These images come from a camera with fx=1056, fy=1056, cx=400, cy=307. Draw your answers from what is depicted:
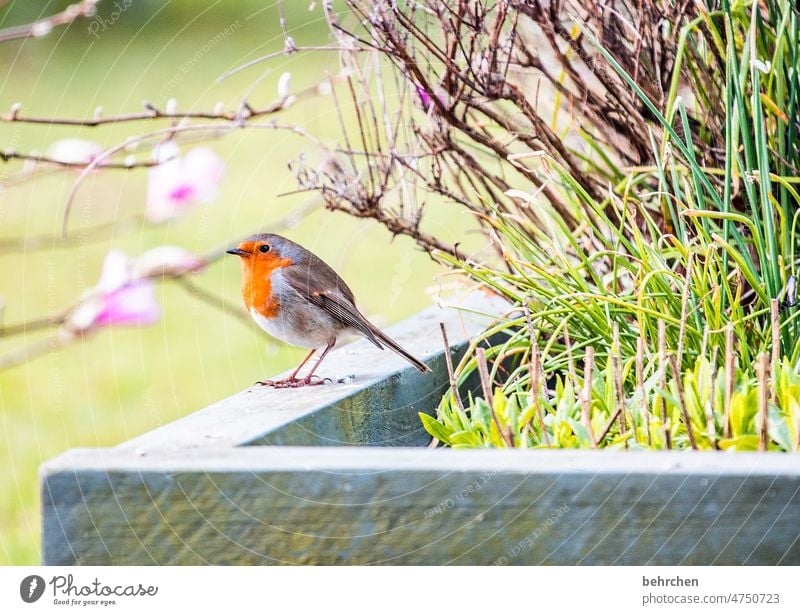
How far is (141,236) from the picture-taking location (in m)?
2.62

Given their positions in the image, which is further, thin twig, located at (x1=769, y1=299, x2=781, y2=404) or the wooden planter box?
thin twig, located at (x1=769, y1=299, x2=781, y2=404)

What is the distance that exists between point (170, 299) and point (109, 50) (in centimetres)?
78

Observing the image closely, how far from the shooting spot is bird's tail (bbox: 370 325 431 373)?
1611mm

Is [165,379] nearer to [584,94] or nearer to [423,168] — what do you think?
[423,168]

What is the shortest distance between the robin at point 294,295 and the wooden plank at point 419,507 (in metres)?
0.62

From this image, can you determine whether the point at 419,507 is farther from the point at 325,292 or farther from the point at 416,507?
the point at 325,292

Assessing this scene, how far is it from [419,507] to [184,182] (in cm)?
63

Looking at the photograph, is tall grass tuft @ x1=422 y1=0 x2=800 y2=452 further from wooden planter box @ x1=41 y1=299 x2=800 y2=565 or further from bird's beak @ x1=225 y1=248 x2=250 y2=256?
bird's beak @ x1=225 y1=248 x2=250 y2=256

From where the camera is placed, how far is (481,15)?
5.01 ft

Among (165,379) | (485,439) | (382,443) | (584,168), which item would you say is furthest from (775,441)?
(165,379)

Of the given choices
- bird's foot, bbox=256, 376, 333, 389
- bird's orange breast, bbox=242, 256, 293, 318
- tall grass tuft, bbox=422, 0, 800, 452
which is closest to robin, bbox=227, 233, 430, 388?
bird's orange breast, bbox=242, 256, 293, 318

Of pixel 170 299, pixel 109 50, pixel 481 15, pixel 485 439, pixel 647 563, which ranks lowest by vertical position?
pixel 647 563

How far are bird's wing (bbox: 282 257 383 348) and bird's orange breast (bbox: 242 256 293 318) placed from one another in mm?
27
